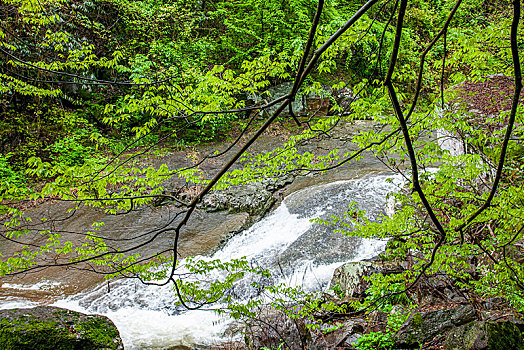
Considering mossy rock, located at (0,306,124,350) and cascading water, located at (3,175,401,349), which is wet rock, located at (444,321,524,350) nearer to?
cascading water, located at (3,175,401,349)

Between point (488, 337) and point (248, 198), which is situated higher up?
point (248, 198)

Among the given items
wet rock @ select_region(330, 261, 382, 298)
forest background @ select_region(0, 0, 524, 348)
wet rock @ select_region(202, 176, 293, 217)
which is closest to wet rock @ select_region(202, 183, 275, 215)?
wet rock @ select_region(202, 176, 293, 217)

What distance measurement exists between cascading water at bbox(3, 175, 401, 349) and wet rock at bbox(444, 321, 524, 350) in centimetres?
209

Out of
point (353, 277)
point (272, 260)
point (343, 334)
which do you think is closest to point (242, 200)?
point (272, 260)

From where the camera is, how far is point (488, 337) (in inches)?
107

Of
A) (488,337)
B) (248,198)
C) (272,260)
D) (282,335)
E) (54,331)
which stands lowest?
(488,337)

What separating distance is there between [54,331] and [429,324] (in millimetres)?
4240

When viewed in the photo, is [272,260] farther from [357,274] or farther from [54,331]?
[54,331]

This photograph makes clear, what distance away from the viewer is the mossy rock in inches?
137

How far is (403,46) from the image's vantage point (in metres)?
11.9

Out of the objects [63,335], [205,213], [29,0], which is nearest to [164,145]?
[205,213]

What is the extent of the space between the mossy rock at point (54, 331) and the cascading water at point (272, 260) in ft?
3.42

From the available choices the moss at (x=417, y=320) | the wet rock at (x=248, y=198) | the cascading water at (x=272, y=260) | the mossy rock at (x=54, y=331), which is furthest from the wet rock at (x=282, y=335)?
the wet rock at (x=248, y=198)

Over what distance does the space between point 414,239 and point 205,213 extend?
604 cm
